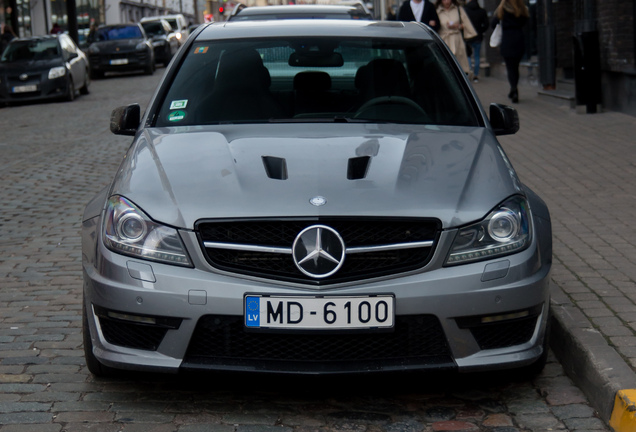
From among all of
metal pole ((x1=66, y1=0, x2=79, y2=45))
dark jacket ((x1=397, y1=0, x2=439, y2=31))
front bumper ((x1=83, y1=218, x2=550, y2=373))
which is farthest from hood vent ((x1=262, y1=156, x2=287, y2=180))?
metal pole ((x1=66, y1=0, x2=79, y2=45))

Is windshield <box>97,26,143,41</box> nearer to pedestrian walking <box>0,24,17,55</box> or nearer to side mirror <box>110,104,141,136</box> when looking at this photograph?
pedestrian walking <box>0,24,17,55</box>

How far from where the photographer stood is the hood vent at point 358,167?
165 inches

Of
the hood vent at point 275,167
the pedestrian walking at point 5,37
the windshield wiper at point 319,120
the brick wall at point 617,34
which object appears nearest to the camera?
the hood vent at point 275,167

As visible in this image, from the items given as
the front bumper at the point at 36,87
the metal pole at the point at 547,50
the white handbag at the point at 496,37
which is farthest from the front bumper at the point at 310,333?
the front bumper at the point at 36,87

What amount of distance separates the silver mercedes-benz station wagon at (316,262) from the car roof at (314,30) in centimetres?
124

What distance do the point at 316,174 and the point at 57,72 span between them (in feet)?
65.5

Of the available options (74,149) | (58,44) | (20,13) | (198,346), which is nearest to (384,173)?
(198,346)

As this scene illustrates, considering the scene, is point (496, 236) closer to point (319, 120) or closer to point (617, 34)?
point (319, 120)

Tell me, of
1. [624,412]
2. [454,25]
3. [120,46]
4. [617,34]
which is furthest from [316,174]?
[120,46]

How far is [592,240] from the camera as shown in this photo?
671 centimetres

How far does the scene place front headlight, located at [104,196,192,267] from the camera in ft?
12.9

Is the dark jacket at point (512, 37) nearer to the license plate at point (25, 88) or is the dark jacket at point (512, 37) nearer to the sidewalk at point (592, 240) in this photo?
the sidewalk at point (592, 240)

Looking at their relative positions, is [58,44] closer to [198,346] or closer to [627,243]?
[627,243]

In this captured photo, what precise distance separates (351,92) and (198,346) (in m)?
1.88
